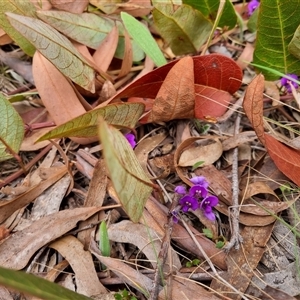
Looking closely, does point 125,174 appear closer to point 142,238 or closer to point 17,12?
point 142,238

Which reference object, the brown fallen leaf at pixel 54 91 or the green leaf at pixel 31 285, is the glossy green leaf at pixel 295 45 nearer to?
the brown fallen leaf at pixel 54 91

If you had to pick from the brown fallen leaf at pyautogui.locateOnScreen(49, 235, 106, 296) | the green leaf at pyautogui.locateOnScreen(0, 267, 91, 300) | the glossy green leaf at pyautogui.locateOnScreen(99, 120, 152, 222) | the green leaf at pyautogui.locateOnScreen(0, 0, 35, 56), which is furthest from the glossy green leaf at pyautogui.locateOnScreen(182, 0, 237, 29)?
the green leaf at pyautogui.locateOnScreen(0, 267, 91, 300)

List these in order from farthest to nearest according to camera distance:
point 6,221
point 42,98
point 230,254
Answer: point 42,98
point 6,221
point 230,254

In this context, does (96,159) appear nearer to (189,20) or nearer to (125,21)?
(125,21)

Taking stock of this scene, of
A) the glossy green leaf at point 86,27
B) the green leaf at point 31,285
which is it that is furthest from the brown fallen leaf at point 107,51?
the green leaf at point 31,285

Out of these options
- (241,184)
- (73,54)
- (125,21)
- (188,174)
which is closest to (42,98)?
(73,54)

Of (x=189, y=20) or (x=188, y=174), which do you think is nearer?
(x=188, y=174)
